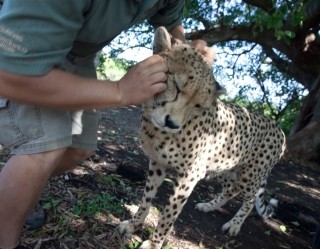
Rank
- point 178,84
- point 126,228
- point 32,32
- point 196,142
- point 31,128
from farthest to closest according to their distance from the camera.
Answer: point 126,228 → point 196,142 → point 178,84 → point 31,128 → point 32,32

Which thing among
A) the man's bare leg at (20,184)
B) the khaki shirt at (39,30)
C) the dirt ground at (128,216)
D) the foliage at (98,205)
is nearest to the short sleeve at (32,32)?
the khaki shirt at (39,30)

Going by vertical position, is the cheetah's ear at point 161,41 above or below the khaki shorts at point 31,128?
above

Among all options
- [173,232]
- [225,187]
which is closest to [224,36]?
[225,187]

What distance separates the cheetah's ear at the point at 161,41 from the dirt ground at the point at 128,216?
4.51 feet

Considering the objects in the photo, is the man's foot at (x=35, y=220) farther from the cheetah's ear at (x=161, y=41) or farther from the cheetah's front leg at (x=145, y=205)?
the cheetah's ear at (x=161, y=41)

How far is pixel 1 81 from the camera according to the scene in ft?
5.29

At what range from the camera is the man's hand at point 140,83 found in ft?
5.93

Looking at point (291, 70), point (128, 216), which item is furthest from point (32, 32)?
point (291, 70)

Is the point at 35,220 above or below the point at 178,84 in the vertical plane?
below

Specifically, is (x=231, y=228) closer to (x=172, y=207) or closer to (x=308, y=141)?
(x=172, y=207)

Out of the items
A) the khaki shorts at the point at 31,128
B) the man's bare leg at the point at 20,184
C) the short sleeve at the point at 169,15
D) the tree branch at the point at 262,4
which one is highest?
the tree branch at the point at 262,4

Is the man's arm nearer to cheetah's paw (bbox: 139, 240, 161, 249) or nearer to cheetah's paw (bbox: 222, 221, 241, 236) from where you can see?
cheetah's paw (bbox: 139, 240, 161, 249)

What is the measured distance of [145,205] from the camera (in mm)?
3035

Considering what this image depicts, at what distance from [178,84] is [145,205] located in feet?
3.89
